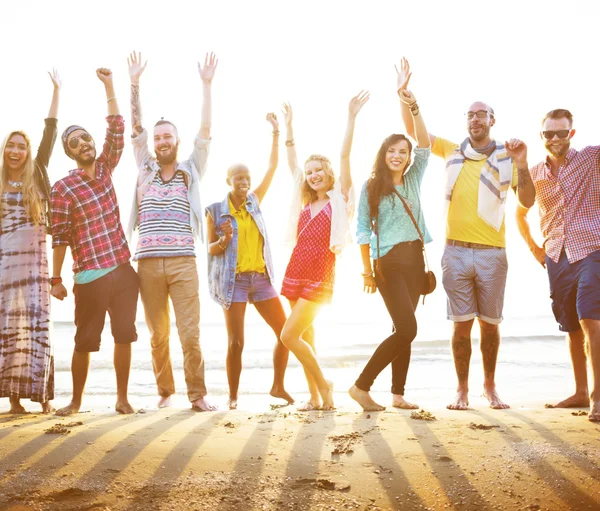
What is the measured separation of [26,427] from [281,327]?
7.14 ft

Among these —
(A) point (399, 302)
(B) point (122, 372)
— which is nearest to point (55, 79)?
(B) point (122, 372)

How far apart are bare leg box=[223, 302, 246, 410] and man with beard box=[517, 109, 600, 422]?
253cm

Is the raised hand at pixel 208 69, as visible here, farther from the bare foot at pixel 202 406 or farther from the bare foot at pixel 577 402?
the bare foot at pixel 577 402

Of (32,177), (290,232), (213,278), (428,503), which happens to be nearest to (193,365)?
(213,278)

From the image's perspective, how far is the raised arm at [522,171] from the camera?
489cm

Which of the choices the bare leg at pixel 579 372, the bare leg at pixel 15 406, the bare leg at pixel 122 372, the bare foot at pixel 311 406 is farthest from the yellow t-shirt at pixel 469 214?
the bare leg at pixel 15 406

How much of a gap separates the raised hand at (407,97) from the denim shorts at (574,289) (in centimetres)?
164

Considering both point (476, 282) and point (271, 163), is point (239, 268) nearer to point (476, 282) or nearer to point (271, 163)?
point (271, 163)

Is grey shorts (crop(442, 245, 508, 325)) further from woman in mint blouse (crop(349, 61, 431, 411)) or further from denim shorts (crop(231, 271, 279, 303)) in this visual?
denim shorts (crop(231, 271, 279, 303))

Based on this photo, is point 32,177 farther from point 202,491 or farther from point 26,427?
point 202,491

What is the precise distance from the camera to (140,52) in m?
5.85

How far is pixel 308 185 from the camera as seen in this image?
5664 mm

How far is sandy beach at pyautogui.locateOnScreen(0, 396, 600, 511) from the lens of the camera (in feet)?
10.1

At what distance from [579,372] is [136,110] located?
4.25 meters
